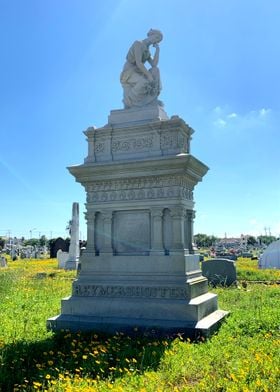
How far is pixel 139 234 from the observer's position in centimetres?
800

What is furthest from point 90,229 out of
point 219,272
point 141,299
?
point 219,272

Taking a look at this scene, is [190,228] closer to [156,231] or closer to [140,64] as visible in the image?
[156,231]

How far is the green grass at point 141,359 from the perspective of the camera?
4.50 m

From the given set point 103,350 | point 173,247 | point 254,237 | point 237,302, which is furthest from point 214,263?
point 254,237

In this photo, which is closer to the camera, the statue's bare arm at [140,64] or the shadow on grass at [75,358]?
the shadow on grass at [75,358]

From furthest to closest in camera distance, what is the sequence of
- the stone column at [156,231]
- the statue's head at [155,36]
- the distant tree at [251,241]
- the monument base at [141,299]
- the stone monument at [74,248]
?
the distant tree at [251,241] < the stone monument at [74,248] < the statue's head at [155,36] < the stone column at [156,231] < the monument base at [141,299]

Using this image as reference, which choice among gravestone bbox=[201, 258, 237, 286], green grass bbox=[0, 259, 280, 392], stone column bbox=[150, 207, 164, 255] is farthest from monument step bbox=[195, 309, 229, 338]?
gravestone bbox=[201, 258, 237, 286]

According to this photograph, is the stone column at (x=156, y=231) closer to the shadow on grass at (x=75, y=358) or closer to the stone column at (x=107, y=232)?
the stone column at (x=107, y=232)

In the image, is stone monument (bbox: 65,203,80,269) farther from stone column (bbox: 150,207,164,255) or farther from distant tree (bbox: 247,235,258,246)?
distant tree (bbox: 247,235,258,246)

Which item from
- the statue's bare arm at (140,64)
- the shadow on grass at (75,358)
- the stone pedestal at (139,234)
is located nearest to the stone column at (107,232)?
the stone pedestal at (139,234)

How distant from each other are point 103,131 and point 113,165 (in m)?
0.89

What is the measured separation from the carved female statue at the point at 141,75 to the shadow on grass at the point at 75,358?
4.78 metres

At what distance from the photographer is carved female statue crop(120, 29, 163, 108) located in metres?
8.68

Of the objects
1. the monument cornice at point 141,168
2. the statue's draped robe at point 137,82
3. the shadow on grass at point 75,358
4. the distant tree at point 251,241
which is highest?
the statue's draped robe at point 137,82
